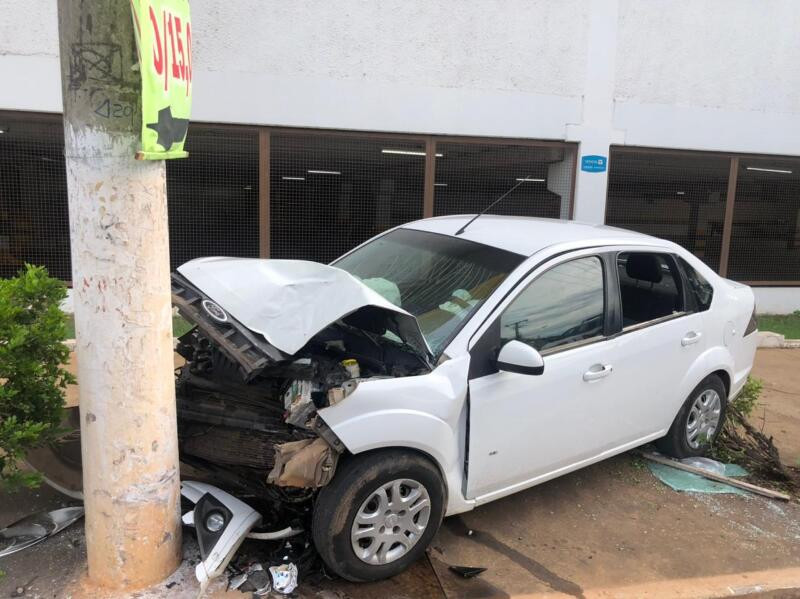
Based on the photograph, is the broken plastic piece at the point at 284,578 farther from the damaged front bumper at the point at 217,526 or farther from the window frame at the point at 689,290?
the window frame at the point at 689,290

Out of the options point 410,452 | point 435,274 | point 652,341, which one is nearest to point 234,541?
point 410,452

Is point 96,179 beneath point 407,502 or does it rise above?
above

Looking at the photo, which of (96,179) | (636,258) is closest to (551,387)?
(636,258)

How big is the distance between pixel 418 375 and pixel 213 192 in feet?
20.6

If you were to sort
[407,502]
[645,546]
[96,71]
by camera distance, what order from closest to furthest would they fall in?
[96,71] → [407,502] → [645,546]

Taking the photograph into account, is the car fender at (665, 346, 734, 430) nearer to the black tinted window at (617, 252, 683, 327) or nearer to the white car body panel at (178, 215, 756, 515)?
the white car body panel at (178, 215, 756, 515)

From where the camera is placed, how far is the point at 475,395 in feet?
10.1

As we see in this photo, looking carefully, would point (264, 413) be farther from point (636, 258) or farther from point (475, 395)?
point (636, 258)

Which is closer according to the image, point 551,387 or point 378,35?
point 551,387

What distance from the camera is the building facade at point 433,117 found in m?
7.90

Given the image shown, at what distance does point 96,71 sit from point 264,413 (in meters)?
1.68

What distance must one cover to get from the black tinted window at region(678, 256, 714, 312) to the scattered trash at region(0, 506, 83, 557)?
4040 mm

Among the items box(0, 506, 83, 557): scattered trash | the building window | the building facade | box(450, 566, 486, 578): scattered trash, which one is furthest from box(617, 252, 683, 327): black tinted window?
the building window

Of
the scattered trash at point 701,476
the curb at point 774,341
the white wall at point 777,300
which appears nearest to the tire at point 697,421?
the scattered trash at point 701,476
